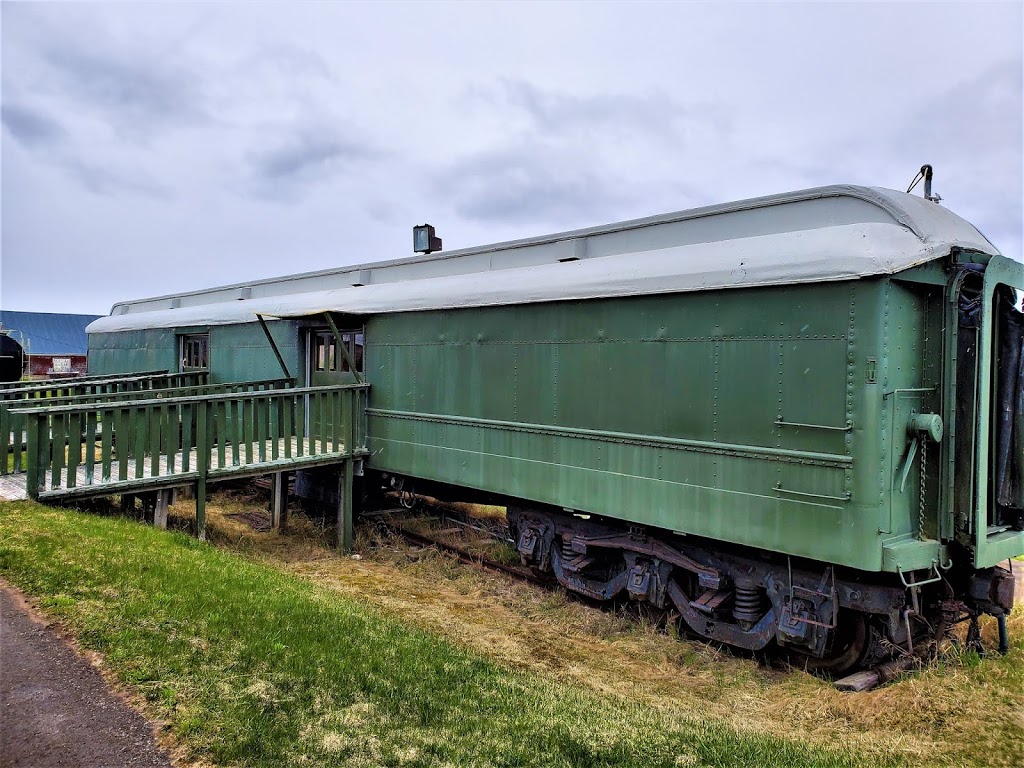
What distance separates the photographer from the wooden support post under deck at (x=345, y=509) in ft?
31.5

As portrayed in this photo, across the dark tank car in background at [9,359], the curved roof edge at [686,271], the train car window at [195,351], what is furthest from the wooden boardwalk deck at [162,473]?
the dark tank car in background at [9,359]

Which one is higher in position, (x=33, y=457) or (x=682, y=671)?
(x=33, y=457)

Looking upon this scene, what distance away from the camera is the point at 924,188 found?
6.22 m

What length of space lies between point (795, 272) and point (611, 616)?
3.58 m

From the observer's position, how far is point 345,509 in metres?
9.62

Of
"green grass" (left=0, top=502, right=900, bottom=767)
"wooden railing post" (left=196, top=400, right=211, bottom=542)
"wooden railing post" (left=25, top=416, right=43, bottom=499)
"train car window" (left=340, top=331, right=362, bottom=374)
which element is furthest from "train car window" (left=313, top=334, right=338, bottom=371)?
"green grass" (left=0, top=502, right=900, bottom=767)

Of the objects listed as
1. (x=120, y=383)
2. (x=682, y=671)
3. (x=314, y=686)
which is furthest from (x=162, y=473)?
(x=682, y=671)

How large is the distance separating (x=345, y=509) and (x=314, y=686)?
552 centimetres

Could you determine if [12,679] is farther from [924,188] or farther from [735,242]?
[924,188]

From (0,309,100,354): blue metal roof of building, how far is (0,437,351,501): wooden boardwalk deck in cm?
4285

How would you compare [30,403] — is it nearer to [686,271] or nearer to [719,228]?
[686,271]

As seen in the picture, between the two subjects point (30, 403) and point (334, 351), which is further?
point (334, 351)

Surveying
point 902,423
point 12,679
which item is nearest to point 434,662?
point 12,679

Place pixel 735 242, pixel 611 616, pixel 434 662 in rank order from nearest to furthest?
pixel 434 662 → pixel 735 242 → pixel 611 616
